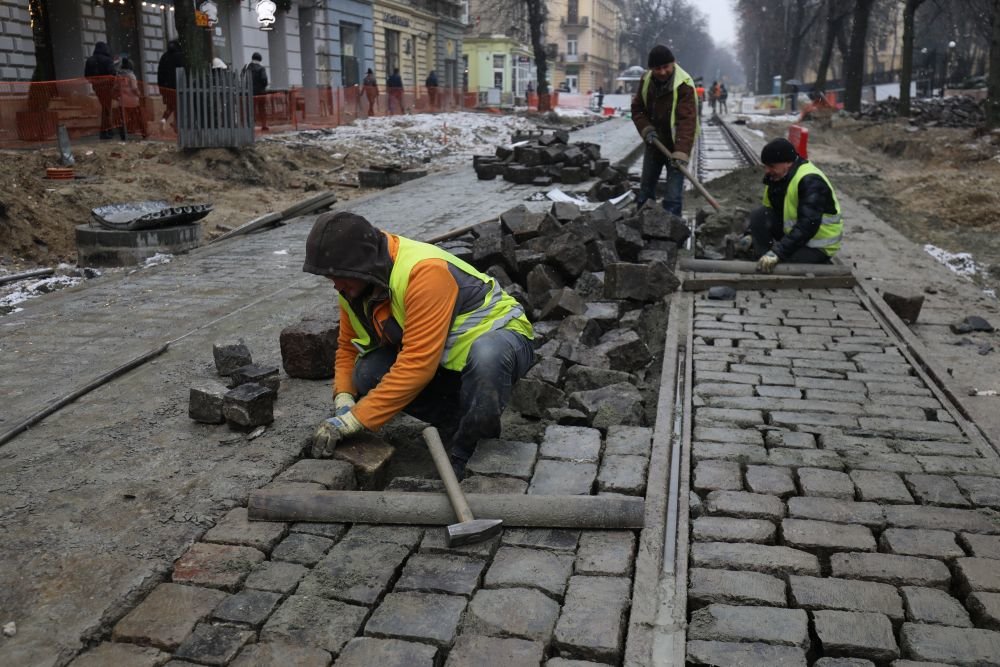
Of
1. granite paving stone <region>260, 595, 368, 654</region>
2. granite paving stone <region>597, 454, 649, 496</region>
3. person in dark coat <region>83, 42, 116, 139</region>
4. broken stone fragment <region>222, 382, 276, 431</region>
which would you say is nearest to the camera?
granite paving stone <region>260, 595, 368, 654</region>

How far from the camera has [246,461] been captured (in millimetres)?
3945

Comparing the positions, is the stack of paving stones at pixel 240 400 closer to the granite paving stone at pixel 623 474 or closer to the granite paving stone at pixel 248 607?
the granite paving stone at pixel 248 607

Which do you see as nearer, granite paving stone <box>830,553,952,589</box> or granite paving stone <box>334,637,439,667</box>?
granite paving stone <box>334,637,439,667</box>

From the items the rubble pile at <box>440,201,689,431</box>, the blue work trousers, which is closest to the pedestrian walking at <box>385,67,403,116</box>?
the rubble pile at <box>440,201,689,431</box>

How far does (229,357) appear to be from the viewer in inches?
201

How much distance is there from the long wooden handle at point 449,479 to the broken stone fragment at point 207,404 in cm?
124

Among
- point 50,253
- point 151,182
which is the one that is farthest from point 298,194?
point 50,253

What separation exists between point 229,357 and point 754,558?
10.5ft

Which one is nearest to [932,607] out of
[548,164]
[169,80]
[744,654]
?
[744,654]

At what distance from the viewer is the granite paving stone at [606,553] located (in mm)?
3088

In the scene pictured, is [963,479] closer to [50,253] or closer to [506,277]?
[506,277]

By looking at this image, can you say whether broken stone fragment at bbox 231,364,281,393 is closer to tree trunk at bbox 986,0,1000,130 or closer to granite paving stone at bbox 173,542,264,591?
granite paving stone at bbox 173,542,264,591

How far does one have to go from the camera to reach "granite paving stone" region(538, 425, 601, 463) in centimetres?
398

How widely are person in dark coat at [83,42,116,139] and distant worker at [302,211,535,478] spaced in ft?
44.1
